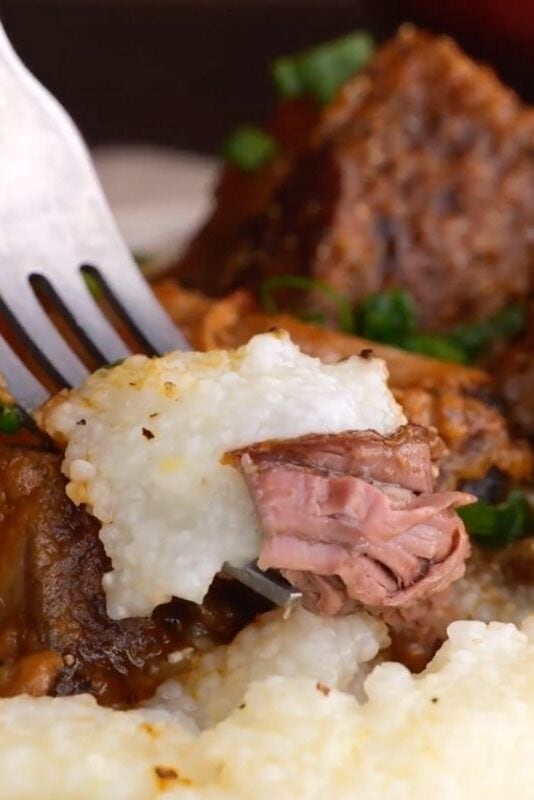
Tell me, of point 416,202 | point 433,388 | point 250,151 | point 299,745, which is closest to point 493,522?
point 433,388

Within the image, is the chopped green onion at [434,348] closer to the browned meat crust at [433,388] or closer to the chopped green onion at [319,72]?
the browned meat crust at [433,388]

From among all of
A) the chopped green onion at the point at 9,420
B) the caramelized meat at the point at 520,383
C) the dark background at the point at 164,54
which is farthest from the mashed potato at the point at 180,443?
the dark background at the point at 164,54

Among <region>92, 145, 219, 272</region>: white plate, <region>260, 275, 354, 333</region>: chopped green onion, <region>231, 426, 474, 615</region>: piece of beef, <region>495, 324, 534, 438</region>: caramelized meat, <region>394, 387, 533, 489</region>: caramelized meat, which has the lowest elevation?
<region>92, 145, 219, 272</region>: white plate

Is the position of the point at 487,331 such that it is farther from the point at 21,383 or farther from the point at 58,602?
the point at 58,602

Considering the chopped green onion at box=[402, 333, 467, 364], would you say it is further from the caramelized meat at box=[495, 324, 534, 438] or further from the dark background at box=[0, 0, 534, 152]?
the dark background at box=[0, 0, 534, 152]

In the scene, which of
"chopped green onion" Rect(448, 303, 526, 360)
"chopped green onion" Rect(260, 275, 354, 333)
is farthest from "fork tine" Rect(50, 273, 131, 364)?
"chopped green onion" Rect(448, 303, 526, 360)

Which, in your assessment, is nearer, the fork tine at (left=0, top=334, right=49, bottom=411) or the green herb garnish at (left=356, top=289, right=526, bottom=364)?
the fork tine at (left=0, top=334, right=49, bottom=411)
